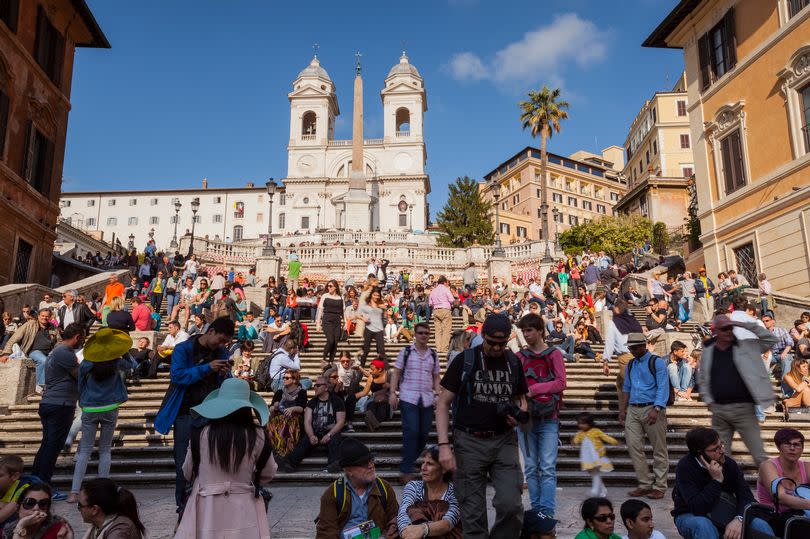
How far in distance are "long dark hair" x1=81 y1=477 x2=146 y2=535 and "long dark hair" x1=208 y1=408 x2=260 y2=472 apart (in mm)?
992

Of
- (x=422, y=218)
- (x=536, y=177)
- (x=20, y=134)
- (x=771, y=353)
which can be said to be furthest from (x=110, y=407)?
(x=536, y=177)

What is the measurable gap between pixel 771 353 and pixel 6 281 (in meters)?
20.8

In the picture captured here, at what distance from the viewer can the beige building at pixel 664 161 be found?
48.4 m

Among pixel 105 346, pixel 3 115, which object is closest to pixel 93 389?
pixel 105 346

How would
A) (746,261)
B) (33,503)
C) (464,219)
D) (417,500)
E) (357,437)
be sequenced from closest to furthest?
(33,503)
(417,500)
(357,437)
(746,261)
(464,219)

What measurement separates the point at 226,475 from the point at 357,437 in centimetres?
590

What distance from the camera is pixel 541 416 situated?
5648 millimetres

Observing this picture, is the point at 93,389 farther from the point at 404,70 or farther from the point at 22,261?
the point at 404,70

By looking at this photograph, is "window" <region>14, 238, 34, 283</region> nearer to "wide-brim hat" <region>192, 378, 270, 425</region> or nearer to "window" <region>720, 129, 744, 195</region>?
"wide-brim hat" <region>192, 378, 270, 425</region>

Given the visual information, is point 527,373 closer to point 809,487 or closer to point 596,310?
point 809,487

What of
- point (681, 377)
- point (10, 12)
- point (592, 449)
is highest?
point (10, 12)

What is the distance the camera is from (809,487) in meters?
4.39

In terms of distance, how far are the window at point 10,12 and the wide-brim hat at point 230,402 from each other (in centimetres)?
1952

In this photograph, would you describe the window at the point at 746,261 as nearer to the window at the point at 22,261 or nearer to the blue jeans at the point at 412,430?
the blue jeans at the point at 412,430
